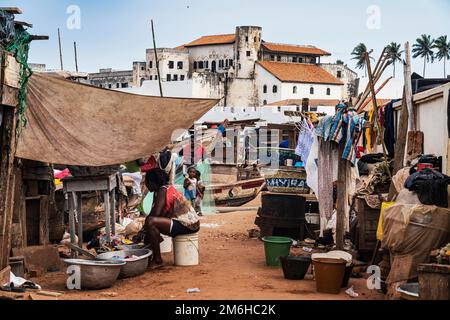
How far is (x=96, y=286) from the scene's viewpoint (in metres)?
7.72

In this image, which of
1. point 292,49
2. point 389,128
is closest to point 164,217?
point 389,128

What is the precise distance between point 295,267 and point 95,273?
2.61 m

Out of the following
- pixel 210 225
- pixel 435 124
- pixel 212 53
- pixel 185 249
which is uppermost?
pixel 212 53

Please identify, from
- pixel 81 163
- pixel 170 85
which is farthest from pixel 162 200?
pixel 170 85

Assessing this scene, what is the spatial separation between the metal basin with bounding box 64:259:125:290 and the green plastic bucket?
2455mm

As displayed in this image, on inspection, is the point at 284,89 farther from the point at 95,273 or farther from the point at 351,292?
the point at 95,273

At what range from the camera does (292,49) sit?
7662cm

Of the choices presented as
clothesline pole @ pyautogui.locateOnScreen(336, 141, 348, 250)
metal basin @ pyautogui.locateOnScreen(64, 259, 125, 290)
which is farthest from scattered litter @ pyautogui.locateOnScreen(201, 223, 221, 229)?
metal basin @ pyautogui.locateOnScreen(64, 259, 125, 290)

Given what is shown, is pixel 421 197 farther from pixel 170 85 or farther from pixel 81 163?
pixel 170 85

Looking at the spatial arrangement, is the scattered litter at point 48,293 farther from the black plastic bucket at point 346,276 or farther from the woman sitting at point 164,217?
the black plastic bucket at point 346,276

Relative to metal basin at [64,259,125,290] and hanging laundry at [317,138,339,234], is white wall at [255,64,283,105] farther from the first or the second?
metal basin at [64,259,125,290]

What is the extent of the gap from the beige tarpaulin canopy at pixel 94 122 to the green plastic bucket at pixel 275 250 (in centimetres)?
215

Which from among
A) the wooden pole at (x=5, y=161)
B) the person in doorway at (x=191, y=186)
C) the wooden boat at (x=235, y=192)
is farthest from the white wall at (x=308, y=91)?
the wooden pole at (x=5, y=161)

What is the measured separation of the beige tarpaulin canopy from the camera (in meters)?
8.21
